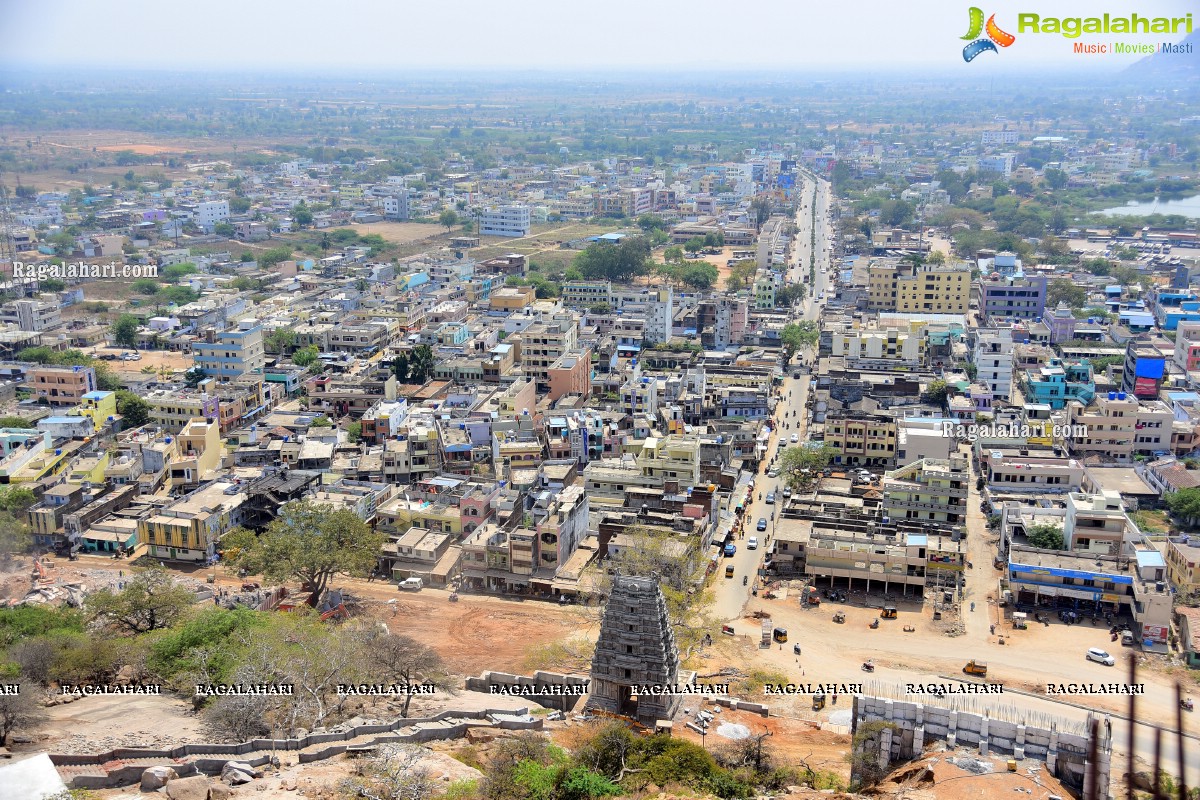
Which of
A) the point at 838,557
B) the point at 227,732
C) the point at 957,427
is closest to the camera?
the point at 227,732

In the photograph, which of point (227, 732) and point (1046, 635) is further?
point (1046, 635)

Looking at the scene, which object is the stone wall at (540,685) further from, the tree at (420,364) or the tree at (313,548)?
the tree at (420,364)

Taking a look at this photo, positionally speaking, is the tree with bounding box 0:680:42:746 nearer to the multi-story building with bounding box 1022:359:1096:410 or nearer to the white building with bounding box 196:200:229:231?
the multi-story building with bounding box 1022:359:1096:410

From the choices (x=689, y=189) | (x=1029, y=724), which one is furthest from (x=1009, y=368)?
(x=689, y=189)

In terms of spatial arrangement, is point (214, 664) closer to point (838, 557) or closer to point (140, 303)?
point (838, 557)

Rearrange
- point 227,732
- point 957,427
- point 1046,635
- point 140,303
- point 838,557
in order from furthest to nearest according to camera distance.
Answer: point 140,303 → point 957,427 → point 838,557 → point 1046,635 → point 227,732

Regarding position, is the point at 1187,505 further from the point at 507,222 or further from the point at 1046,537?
the point at 507,222

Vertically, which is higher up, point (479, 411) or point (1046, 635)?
point (479, 411)

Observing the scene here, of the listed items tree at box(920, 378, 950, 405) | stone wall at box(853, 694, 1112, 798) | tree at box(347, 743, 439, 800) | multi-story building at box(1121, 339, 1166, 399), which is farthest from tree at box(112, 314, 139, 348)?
multi-story building at box(1121, 339, 1166, 399)
